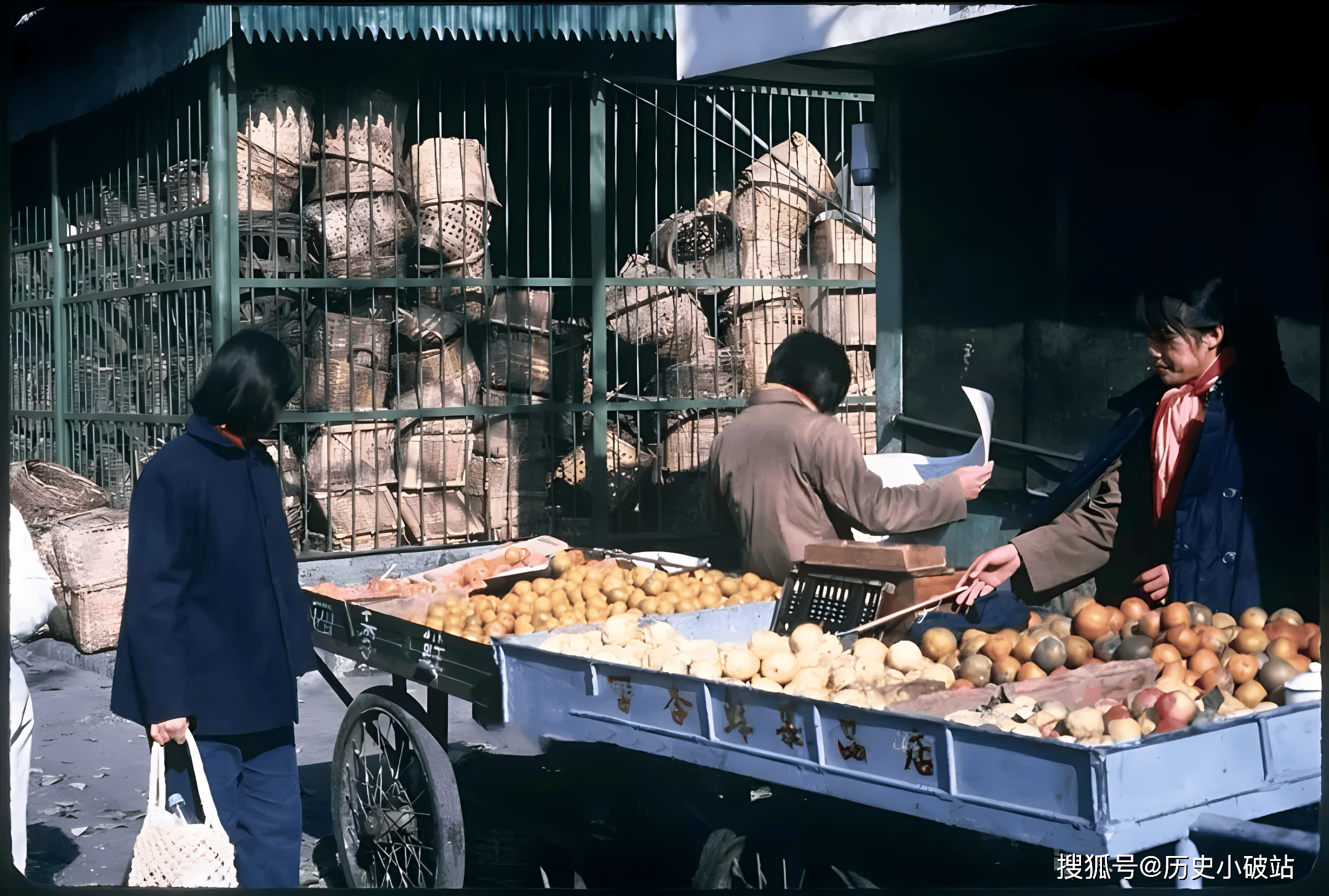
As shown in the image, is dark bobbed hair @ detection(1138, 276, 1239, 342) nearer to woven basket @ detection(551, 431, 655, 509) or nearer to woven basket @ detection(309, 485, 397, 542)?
woven basket @ detection(551, 431, 655, 509)

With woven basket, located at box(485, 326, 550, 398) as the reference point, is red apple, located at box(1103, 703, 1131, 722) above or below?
below

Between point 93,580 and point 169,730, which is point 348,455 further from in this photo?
point 169,730

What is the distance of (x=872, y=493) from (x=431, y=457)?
424 centimetres

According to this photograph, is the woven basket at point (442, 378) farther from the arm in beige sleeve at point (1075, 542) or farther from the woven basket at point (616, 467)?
the arm in beige sleeve at point (1075, 542)

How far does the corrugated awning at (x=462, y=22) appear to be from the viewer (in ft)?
25.0

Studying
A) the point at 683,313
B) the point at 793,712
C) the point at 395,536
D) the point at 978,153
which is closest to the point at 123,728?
the point at 395,536

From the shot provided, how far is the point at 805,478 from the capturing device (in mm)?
5242

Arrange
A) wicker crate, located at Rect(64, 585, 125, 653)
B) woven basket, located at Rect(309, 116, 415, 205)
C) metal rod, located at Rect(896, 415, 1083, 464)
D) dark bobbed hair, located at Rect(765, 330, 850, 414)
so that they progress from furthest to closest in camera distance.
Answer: woven basket, located at Rect(309, 116, 415, 205) → wicker crate, located at Rect(64, 585, 125, 653) → metal rod, located at Rect(896, 415, 1083, 464) → dark bobbed hair, located at Rect(765, 330, 850, 414)

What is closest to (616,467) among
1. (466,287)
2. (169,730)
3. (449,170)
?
(466,287)

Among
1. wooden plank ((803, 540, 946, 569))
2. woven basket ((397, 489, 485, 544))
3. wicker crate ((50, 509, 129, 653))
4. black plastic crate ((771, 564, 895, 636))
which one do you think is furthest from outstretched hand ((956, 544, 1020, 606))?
wicker crate ((50, 509, 129, 653))

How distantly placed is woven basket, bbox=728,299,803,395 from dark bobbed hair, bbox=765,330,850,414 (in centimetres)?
409

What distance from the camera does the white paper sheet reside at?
5543 mm

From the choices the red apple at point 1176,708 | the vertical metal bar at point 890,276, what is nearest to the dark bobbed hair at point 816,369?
the red apple at point 1176,708

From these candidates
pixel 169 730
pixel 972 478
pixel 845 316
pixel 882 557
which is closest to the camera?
pixel 169 730
